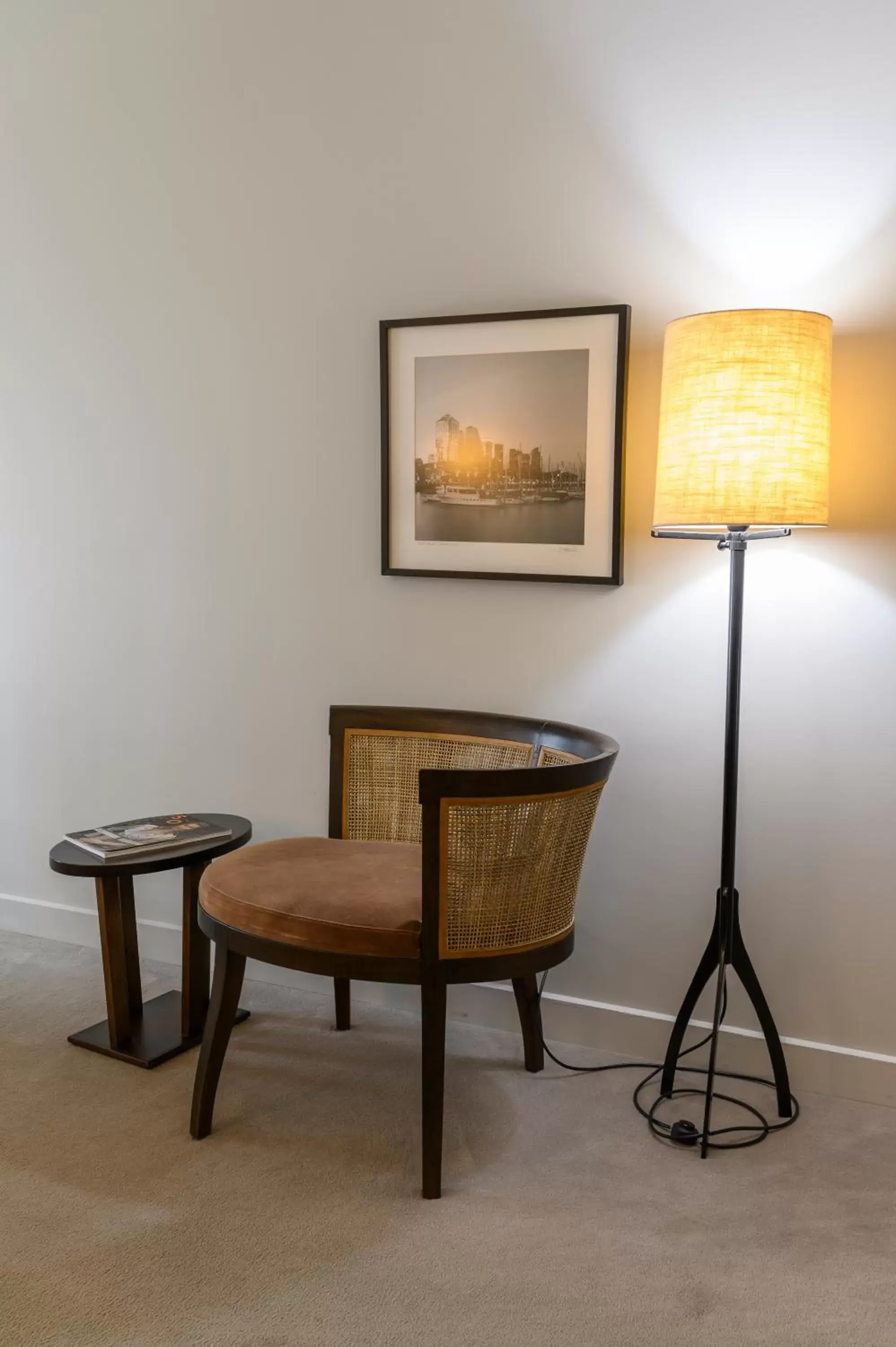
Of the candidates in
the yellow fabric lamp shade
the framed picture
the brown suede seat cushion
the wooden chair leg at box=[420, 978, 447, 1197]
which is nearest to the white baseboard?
the brown suede seat cushion

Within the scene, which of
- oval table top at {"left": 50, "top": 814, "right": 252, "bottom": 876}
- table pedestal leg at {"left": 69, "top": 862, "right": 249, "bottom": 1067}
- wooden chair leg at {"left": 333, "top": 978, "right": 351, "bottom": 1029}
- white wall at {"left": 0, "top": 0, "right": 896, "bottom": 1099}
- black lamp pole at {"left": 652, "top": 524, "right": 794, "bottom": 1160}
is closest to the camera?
black lamp pole at {"left": 652, "top": 524, "right": 794, "bottom": 1160}

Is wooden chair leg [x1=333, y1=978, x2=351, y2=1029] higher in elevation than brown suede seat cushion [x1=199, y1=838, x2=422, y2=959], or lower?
lower

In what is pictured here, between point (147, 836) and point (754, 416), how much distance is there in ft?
5.57

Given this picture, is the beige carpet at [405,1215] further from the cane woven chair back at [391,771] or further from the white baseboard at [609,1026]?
the cane woven chair back at [391,771]

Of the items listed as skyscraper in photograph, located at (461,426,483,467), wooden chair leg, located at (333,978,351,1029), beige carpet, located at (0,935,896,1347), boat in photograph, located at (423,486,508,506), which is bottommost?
beige carpet, located at (0,935,896,1347)

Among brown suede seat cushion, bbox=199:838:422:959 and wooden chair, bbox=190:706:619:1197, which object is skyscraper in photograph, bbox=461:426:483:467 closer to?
wooden chair, bbox=190:706:619:1197

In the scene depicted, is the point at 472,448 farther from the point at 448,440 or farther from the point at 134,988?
the point at 134,988

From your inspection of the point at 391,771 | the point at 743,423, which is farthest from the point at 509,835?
the point at 743,423

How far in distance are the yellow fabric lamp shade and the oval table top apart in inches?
53.0

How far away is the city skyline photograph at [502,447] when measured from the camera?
2598mm

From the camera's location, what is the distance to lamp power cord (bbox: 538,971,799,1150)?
7.49ft

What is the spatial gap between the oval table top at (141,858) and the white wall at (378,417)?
0.36 m

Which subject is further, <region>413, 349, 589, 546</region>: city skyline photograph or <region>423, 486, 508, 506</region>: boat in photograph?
<region>423, 486, 508, 506</region>: boat in photograph

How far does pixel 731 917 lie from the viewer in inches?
91.4
